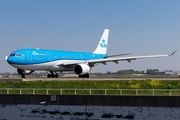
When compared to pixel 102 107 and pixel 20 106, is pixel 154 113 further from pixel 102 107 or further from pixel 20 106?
pixel 20 106

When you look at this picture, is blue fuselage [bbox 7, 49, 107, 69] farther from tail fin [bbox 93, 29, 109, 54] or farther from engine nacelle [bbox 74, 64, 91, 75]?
tail fin [bbox 93, 29, 109, 54]

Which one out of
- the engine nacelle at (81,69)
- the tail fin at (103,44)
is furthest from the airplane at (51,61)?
the tail fin at (103,44)

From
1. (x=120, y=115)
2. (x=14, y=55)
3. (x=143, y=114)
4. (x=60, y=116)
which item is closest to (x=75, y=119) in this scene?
(x=60, y=116)

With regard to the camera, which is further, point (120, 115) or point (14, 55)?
point (14, 55)

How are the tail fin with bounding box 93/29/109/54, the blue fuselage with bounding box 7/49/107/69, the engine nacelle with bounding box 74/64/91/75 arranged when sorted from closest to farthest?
the blue fuselage with bounding box 7/49/107/69
the engine nacelle with bounding box 74/64/91/75
the tail fin with bounding box 93/29/109/54

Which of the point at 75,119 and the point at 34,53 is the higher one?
the point at 34,53

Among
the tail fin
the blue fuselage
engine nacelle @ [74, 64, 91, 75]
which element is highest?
the tail fin

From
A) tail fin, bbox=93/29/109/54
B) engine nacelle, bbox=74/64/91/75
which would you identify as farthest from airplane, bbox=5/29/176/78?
tail fin, bbox=93/29/109/54

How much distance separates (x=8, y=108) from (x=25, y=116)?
72.5 inches

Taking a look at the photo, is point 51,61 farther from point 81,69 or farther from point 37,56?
point 81,69

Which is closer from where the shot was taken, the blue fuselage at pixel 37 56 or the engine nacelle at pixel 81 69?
the blue fuselage at pixel 37 56

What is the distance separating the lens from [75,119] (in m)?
24.2

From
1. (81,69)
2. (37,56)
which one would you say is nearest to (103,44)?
(81,69)

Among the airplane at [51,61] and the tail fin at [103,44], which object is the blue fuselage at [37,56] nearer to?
the airplane at [51,61]
